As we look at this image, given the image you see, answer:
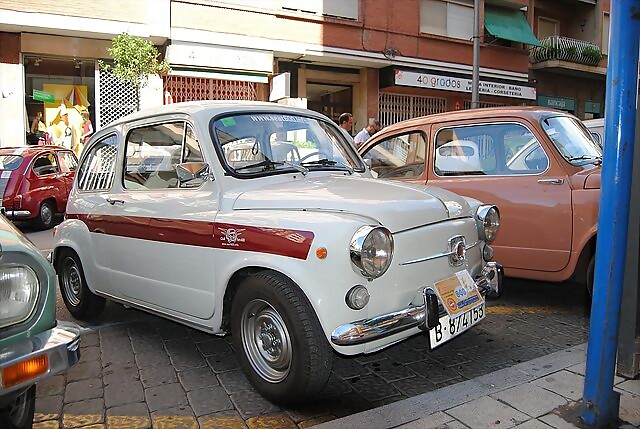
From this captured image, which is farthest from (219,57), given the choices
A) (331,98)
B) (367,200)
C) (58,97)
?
(367,200)

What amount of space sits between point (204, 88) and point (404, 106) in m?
7.23

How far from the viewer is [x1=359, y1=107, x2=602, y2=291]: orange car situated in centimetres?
495

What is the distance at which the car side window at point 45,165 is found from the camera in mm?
11484

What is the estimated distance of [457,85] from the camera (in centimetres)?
1994

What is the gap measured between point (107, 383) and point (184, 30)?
1350cm

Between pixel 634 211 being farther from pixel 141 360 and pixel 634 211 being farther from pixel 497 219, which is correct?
pixel 141 360

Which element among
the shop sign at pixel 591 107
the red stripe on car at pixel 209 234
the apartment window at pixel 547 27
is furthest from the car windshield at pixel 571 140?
the shop sign at pixel 591 107

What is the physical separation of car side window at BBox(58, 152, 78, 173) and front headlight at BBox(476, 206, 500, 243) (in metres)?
10.4

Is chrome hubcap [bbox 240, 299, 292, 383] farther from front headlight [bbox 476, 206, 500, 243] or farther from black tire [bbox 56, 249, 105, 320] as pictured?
black tire [bbox 56, 249, 105, 320]

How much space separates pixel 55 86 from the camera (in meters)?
15.6

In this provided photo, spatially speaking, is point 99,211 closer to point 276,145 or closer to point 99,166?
point 99,166

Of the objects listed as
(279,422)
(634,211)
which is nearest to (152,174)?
(279,422)

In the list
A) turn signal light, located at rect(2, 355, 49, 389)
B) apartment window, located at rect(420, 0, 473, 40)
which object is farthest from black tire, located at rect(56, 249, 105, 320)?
apartment window, located at rect(420, 0, 473, 40)

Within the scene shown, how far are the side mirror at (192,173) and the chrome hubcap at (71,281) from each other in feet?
6.07
